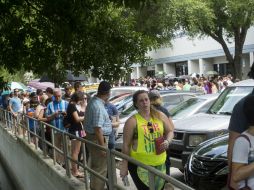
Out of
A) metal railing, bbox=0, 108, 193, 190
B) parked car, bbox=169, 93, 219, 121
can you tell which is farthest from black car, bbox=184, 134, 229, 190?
parked car, bbox=169, 93, 219, 121

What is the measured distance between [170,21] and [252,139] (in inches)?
837

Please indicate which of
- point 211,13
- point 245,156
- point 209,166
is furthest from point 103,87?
point 211,13

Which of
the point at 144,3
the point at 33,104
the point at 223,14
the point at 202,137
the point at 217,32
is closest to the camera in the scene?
the point at 144,3

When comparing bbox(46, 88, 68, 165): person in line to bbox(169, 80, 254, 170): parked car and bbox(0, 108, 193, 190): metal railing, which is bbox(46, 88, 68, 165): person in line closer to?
bbox(0, 108, 193, 190): metal railing

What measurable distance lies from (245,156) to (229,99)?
19.9ft

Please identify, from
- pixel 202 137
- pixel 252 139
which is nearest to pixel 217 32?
pixel 202 137

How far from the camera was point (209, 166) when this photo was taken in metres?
5.99

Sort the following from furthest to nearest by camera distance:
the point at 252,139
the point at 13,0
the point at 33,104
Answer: the point at 33,104, the point at 13,0, the point at 252,139

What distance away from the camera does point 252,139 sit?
11.0 feet

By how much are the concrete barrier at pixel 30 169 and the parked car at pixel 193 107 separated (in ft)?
9.88

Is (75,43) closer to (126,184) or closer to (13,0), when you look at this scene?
(13,0)

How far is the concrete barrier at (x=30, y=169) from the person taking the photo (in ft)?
23.8

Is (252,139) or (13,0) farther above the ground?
Result: (13,0)

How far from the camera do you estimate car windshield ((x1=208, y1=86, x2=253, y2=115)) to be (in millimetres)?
9134
